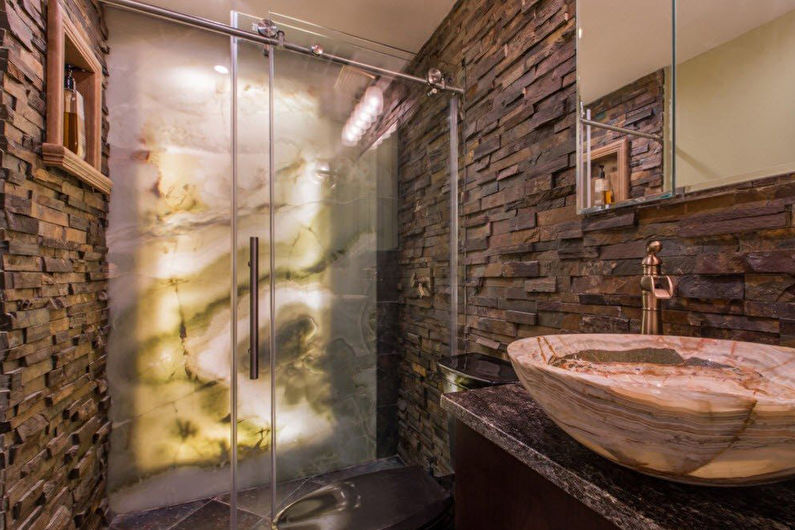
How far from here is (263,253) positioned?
1.56 metres

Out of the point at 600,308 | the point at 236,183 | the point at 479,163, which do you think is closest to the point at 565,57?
the point at 479,163

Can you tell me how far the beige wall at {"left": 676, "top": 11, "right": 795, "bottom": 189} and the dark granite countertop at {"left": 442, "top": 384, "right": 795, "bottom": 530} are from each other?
63 centimetres

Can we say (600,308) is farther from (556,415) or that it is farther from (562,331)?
(556,415)

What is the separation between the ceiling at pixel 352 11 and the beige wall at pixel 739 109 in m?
1.29

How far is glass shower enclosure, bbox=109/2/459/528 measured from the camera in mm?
1596

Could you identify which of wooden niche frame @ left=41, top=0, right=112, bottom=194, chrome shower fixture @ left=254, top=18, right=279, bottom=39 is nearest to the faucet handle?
chrome shower fixture @ left=254, top=18, right=279, bottom=39

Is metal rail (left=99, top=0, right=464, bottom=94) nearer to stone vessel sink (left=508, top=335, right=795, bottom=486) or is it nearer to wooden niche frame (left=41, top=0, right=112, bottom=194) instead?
wooden niche frame (left=41, top=0, right=112, bottom=194)

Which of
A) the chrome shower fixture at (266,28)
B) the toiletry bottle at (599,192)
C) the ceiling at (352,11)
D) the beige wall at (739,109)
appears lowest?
the toiletry bottle at (599,192)

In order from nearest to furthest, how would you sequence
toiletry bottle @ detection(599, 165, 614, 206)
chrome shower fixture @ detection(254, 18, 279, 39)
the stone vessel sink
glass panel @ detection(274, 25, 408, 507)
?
1. the stone vessel sink
2. toiletry bottle @ detection(599, 165, 614, 206)
3. chrome shower fixture @ detection(254, 18, 279, 39)
4. glass panel @ detection(274, 25, 408, 507)

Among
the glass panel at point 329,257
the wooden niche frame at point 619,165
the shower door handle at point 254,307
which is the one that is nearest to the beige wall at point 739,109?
the wooden niche frame at point 619,165

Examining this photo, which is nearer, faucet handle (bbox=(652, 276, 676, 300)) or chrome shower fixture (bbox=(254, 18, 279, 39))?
faucet handle (bbox=(652, 276, 676, 300))

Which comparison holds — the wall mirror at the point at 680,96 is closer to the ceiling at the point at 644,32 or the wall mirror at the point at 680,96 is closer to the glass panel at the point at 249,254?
the ceiling at the point at 644,32

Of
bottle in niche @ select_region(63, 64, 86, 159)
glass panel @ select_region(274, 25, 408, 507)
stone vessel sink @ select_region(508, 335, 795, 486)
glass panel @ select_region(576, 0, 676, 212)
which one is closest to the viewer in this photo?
stone vessel sink @ select_region(508, 335, 795, 486)

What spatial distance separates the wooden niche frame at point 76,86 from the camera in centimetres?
117
